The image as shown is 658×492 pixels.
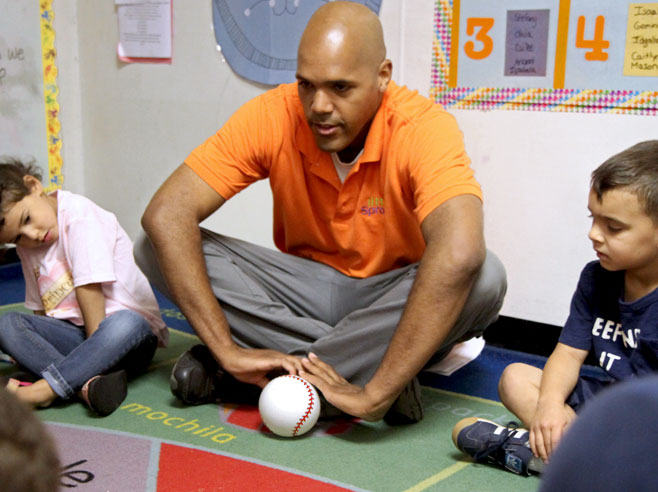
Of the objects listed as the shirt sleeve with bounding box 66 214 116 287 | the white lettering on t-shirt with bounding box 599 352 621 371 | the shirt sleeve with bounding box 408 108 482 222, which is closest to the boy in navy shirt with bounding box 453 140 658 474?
the white lettering on t-shirt with bounding box 599 352 621 371

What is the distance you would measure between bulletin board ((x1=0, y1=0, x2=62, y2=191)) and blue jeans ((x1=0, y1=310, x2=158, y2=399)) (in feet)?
4.68

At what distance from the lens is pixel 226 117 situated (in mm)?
2912

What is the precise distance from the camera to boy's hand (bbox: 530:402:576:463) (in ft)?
4.79

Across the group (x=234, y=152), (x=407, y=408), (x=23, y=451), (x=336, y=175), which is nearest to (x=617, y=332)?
(x=407, y=408)

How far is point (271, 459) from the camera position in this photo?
1573 millimetres

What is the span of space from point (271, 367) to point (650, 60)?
1188 mm

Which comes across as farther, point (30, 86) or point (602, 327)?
point (30, 86)

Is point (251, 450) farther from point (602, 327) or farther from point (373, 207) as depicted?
point (602, 327)

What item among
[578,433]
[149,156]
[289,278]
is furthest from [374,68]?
[149,156]

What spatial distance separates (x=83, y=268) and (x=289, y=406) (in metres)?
0.63

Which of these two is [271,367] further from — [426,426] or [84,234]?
[84,234]

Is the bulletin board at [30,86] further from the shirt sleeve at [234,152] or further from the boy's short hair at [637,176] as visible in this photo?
the boy's short hair at [637,176]

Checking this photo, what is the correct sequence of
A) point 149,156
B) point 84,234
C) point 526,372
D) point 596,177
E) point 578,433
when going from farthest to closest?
point 149,156, point 84,234, point 526,372, point 596,177, point 578,433

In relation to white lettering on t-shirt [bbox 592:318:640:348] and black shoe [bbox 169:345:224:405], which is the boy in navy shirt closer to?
white lettering on t-shirt [bbox 592:318:640:348]
